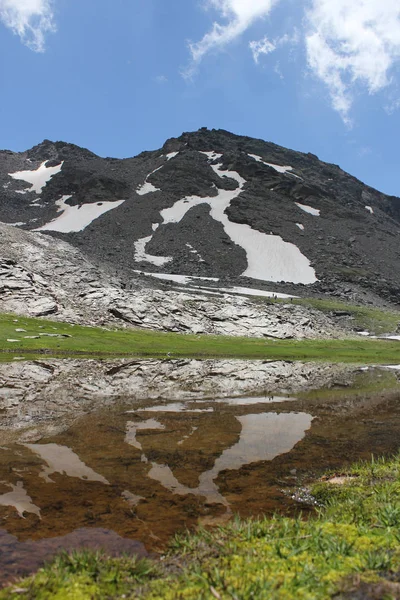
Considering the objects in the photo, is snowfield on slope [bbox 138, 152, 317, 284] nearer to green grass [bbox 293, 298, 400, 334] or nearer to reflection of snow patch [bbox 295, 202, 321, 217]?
green grass [bbox 293, 298, 400, 334]

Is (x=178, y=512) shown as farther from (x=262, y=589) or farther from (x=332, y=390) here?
(x=332, y=390)

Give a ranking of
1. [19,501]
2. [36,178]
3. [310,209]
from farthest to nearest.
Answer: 1. [36,178]
2. [310,209]
3. [19,501]

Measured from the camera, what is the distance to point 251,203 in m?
154

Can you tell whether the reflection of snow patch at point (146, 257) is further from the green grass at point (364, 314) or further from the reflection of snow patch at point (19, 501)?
the reflection of snow patch at point (19, 501)

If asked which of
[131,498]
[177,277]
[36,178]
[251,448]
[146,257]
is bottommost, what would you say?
[251,448]

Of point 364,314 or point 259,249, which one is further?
point 259,249

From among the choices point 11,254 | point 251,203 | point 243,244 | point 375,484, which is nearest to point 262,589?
point 375,484

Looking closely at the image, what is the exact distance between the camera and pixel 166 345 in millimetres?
51719

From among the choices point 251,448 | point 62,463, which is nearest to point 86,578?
point 62,463

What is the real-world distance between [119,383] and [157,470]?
55.0ft

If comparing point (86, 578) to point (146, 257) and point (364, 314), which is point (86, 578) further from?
point (146, 257)

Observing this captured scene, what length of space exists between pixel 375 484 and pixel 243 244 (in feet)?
390

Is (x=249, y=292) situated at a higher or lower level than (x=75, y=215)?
lower

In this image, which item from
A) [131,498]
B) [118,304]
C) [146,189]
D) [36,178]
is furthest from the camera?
[36,178]
